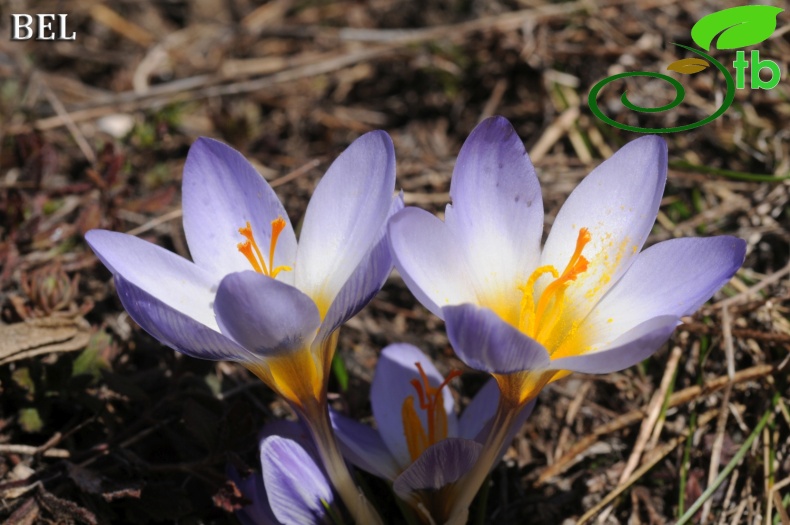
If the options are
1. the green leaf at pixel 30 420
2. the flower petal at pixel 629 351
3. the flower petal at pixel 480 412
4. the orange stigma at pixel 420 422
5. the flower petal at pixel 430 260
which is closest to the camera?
the flower petal at pixel 629 351

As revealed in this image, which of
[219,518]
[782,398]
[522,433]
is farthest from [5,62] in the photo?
[782,398]

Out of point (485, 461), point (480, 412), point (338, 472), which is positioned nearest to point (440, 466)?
point (485, 461)

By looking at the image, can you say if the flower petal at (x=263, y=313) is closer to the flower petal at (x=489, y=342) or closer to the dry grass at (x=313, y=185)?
the flower petal at (x=489, y=342)

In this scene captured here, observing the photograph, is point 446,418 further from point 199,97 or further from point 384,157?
point 199,97

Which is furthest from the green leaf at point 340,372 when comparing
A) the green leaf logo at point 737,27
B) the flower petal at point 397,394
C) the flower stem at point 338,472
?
the green leaf logo at point 737,27

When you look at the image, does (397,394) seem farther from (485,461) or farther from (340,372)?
(485,461)

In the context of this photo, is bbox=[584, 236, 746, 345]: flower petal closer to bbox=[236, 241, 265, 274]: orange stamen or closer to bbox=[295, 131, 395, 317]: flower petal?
bbox=[295, 131, 395, 317]: flower petal

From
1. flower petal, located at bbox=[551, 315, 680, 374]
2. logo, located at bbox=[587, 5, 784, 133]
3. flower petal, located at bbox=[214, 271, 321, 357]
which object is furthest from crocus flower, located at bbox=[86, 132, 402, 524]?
logo, located at bbox=[587, 5, 784, 133]
